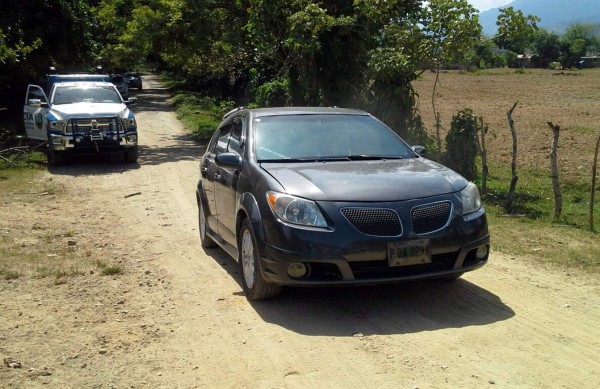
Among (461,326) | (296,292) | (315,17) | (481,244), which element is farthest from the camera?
(315,17)

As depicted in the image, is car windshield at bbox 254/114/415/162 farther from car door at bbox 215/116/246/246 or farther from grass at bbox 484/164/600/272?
grass at bbox 484/164/600/272

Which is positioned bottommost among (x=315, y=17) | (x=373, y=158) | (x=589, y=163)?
(x=589, y=163)

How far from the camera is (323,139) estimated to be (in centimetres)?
697

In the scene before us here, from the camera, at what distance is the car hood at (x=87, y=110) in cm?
1598

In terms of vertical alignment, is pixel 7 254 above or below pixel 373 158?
below

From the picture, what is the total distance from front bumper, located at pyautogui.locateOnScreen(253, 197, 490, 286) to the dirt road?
0.36m

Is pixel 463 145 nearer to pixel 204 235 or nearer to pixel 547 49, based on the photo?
pixel 204 235

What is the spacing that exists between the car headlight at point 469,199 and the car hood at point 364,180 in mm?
60

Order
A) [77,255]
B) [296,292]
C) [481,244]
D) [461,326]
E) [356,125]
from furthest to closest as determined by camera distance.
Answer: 1. [77,255]
2. [356,125]
3. [296,292]
4. [481,244]
5. [461,326]

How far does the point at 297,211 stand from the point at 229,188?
4.73 ft

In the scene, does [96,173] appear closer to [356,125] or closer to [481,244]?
[356,125]

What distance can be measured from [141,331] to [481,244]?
2.94 metres

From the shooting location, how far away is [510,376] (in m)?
4.50

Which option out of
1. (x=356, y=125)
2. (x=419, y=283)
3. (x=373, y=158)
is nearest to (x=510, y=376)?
(x=419, y=283)
